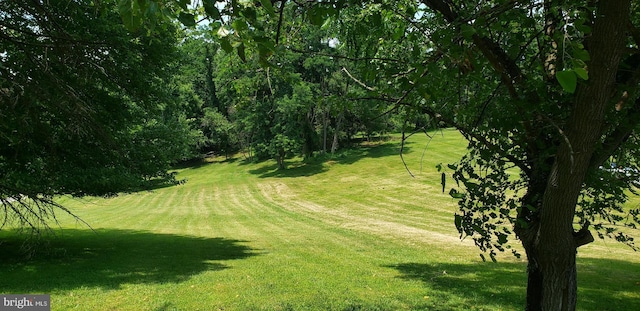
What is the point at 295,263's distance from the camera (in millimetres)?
10484

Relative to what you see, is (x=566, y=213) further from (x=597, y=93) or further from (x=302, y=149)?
(x=302, y=149)

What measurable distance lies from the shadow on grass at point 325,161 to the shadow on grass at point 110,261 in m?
A: 22.3

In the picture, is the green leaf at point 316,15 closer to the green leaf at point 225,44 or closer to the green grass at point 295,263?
the green leaf at point 225,44

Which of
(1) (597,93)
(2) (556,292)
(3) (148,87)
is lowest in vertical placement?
(2) (556,292)

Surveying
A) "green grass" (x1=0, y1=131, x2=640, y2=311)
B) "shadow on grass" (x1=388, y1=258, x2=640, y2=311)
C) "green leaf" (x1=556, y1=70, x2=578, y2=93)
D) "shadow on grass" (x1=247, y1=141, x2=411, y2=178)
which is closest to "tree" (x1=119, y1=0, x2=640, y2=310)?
"green leaf" (x1=556, y1=70, x2=578, y2=93)

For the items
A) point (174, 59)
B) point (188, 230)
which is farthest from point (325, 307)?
point (188, 230)

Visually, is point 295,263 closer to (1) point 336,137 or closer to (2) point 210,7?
(2) point 210,7

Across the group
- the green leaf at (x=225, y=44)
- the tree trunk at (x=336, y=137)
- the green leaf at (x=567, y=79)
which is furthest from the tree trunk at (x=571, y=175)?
the tree trunk at (x=336, y=137)

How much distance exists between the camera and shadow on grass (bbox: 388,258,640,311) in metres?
6.69

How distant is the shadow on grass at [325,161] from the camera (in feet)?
124

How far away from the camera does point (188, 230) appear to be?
18.4m

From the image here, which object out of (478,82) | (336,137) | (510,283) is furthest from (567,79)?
(336,137)

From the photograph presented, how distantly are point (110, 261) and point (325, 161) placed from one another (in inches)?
1178

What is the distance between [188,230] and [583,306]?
15.5 meters
